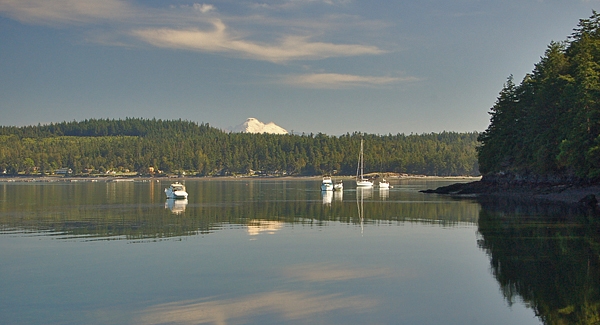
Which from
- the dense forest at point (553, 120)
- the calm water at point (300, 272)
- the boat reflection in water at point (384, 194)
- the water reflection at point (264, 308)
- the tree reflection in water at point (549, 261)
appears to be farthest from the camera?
the boat reflection in water at point (384, 194)

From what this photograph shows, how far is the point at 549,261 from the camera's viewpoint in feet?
86.8

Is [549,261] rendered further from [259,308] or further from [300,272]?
[259,308]

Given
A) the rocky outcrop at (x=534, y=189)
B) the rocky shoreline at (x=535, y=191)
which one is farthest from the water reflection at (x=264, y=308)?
the rocky shoreline at (x=535, y=191)

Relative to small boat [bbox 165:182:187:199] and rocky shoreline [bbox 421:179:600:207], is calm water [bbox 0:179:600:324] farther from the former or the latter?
Result: small boat [bbox 165:182:187:199]

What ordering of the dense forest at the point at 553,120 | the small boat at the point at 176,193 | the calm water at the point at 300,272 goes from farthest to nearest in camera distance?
the small boat at the point at 176,193 < the dense forest at the point at 553,120 < the calm water at the point at 300,272

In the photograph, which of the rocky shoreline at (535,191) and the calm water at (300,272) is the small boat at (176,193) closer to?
the calm water at (300,272)

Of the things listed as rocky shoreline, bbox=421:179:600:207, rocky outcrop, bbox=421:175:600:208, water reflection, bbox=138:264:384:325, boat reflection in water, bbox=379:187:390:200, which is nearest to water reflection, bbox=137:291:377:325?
water reflection, bbox=138:264:384:325

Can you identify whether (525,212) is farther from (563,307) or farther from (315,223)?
(563,307)

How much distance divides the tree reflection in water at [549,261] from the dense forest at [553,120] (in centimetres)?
1516

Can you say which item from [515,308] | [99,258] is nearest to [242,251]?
[99,258]

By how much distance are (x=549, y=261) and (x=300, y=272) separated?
417 inches

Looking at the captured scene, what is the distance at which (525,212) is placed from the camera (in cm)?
5181

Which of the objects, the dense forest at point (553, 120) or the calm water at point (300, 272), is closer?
the calm water at point (300, 272)

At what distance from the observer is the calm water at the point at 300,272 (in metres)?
18.4
